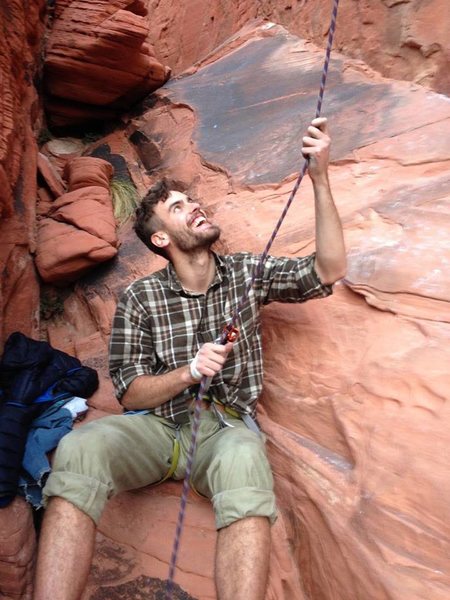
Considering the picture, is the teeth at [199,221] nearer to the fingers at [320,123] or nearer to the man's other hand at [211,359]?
the fingers at [320,123]

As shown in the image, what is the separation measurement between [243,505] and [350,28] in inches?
276

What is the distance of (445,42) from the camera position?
6227 millimetres

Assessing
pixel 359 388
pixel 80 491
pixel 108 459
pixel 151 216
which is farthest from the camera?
pixel 151 216

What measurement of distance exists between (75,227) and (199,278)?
2.07m

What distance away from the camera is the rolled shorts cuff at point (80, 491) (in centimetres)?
219

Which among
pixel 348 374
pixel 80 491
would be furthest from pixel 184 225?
pixel 80 491

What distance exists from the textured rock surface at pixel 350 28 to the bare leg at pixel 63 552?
617 cm

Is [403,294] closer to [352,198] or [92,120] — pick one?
[352,198]

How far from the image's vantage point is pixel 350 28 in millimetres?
7297

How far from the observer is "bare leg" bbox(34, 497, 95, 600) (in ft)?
6.73

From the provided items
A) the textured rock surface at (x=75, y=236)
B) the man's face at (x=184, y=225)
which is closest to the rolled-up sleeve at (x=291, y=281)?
the man's face at (x=184, y=225)

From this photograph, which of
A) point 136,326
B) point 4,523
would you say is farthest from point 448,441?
point 4,523

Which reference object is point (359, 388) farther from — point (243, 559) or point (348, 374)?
point (243, 559)

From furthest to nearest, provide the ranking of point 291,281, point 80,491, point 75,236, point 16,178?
1. point 75,236
2. point 16,178
3. point 291,281
4. point 80,491
